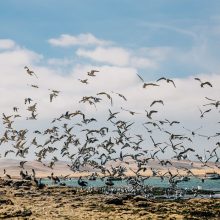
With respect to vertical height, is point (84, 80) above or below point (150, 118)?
above

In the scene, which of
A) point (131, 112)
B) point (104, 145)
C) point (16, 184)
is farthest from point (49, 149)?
point (131, 112)

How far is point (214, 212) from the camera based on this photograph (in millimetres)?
36938

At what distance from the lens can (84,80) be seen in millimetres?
39531

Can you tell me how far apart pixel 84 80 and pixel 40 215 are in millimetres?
11829

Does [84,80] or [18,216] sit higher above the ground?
[84,80]

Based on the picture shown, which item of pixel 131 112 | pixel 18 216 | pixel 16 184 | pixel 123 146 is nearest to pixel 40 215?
pixel 18 216

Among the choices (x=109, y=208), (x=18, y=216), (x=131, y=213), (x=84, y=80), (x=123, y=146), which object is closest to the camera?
(x=18, y=216)

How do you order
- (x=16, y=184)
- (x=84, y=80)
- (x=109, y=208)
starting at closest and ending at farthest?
(x=109, y=208), (x=84, y=80), (x=16, y=184)

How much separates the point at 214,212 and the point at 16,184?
105ft

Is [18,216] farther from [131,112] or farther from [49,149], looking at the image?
[49,149]

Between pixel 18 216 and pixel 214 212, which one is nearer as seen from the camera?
pixel 18 216

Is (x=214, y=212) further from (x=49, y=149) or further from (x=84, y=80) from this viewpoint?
(x=49, y=149)

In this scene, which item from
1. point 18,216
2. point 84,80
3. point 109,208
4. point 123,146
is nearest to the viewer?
point 18,216


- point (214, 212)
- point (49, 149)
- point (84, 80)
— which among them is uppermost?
point (84, 80)
